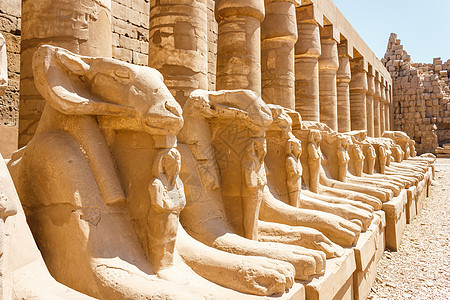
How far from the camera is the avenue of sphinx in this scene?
6.23 feet

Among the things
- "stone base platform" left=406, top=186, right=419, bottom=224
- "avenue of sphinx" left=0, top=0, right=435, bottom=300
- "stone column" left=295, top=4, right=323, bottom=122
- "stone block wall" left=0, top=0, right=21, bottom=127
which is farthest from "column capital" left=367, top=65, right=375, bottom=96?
"stone block wall" left=0, top=0, right=21, bottom=127

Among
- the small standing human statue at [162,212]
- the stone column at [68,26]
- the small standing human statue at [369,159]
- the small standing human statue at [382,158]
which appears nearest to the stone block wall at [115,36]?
the stone column at [68,26]

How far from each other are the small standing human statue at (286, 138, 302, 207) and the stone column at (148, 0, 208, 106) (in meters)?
1.41

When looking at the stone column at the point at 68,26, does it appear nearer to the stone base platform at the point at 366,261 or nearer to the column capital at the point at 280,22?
the stone base platform at the point at 366,261

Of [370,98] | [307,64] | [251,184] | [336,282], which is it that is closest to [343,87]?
[307,64]

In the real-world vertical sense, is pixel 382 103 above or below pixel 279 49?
above

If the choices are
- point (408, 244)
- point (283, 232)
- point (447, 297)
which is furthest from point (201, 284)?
point (408, 244)

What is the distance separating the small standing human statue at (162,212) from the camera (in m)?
2.09

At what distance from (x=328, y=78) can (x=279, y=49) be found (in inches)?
137

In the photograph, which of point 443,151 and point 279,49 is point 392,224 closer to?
point 279,49

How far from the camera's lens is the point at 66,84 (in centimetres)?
212

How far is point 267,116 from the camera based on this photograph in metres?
3.11

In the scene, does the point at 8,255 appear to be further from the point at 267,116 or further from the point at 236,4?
the point at 236,4

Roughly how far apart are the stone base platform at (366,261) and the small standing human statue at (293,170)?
739 millimetres
